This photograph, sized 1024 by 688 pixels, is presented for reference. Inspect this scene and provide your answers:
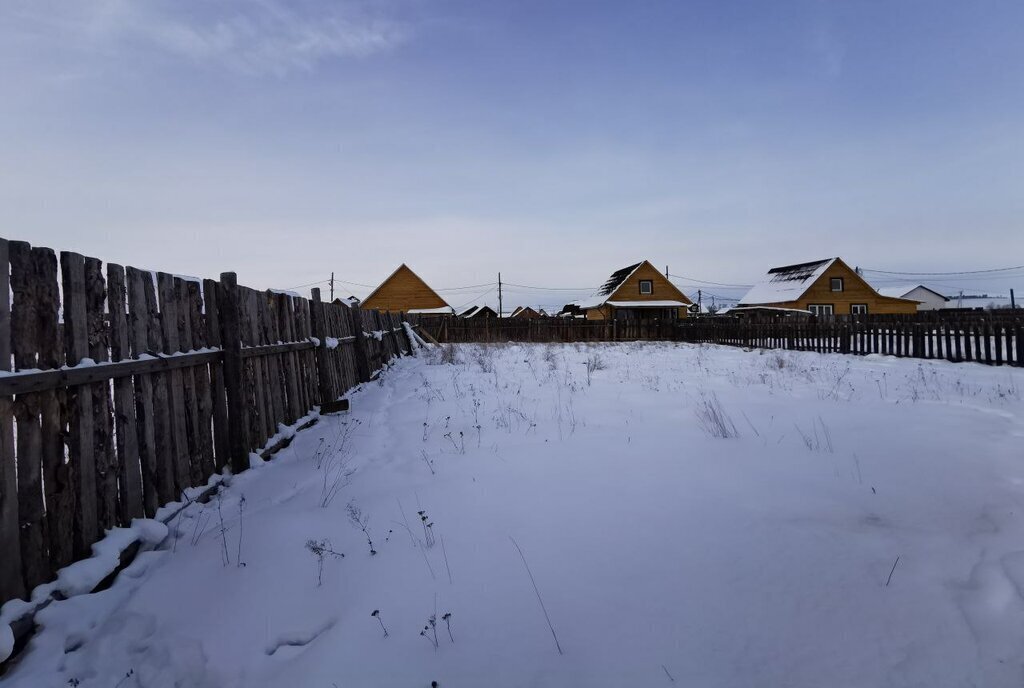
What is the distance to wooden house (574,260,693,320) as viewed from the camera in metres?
41.0

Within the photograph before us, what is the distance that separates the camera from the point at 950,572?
2391 millimetres

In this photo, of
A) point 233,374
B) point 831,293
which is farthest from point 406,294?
point 233,374

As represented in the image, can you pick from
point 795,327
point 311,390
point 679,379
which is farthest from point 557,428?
point 795,327

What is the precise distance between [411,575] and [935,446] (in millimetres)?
4561

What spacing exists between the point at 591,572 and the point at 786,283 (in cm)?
4717

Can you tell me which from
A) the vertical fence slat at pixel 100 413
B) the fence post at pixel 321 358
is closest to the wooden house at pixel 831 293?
the fence post at pixel 321 358

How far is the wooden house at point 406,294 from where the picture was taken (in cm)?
4381

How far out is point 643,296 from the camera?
4134 cm

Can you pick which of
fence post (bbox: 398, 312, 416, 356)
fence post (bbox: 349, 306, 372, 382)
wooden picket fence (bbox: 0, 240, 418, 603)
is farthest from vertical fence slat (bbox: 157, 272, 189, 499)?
fence post (bbox: 398, 312, 416, 356)

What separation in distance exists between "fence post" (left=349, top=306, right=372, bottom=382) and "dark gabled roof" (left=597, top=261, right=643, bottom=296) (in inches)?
1356

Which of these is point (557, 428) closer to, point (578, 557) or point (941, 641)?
point (578, 557)

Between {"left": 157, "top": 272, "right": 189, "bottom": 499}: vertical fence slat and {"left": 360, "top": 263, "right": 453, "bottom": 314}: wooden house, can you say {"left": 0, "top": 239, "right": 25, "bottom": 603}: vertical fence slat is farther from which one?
{"left": 360, "top": 263, "right": 453, "bottom": 314}: wooden house

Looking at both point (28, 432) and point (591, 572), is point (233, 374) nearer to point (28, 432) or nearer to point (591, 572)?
point (28, 432)

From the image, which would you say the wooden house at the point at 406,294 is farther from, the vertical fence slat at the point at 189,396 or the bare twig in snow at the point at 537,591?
the bare twig in snow at the point at 537,591
